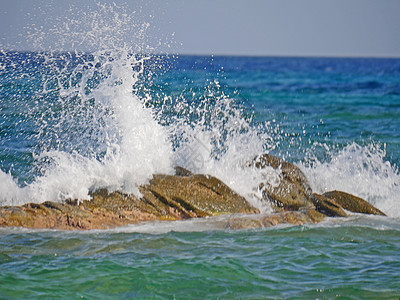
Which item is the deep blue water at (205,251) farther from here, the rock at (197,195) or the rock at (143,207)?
the rock at (197,195)

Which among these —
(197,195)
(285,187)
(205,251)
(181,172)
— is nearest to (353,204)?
(285,187)

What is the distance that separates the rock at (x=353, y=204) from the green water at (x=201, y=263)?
0.73 metres

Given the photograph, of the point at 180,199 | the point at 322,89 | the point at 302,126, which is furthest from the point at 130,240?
the point at 322,89

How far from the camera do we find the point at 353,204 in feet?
22.9

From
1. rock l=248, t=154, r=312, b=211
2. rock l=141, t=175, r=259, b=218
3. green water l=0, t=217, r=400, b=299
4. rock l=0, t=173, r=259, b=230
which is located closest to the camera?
green water l=0, t=217, r=400, b=299

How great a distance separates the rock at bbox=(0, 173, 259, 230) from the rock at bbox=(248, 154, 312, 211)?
374 mm

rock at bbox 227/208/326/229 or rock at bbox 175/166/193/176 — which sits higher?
rock at bbox 175/166/193/176

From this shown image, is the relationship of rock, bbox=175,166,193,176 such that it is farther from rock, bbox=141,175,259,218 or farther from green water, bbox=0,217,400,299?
green water, bbox=0,217,400,299

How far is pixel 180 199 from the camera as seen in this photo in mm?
6500

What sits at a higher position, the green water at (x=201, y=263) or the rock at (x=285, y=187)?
the rock at (x=285, y=187)

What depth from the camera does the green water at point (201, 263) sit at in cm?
447

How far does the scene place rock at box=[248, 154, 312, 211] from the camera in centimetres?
688

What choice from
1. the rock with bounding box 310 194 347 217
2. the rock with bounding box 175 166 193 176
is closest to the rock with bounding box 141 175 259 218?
the rock with bounding box 175 166 193 176

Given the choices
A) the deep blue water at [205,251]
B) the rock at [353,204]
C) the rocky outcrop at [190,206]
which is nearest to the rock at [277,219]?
the rocky outcrop at [190,206]
